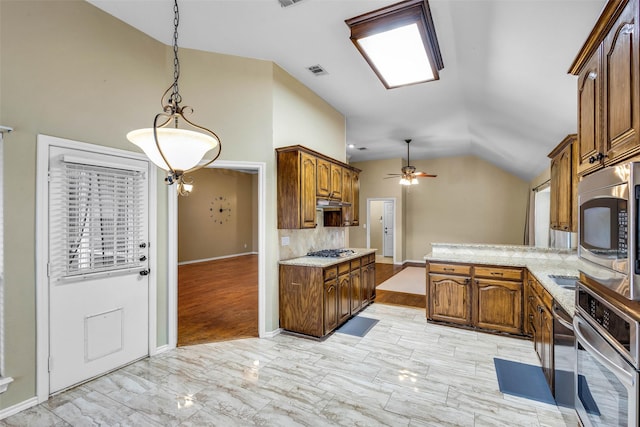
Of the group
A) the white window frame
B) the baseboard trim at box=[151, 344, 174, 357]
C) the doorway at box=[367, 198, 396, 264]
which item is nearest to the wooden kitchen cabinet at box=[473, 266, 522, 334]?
the baseboard trim at box=[151, 344, 174, 357]

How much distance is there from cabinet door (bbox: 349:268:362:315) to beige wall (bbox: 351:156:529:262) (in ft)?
15.6

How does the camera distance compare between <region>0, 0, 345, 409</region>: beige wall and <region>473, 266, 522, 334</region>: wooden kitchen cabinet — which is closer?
<region>0, 0, 345, 409</region>: beige wall

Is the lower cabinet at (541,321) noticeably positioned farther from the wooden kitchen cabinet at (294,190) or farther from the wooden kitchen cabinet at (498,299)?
the wooden kitchen cabinet at (294,190)

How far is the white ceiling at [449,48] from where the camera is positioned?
7.57 feet

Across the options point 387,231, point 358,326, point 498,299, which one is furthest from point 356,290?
point 387,231

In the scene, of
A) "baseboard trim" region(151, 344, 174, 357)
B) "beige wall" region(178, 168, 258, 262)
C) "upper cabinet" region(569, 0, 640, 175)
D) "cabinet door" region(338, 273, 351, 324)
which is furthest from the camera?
"beige wall" region(178, 168, 258, 262)

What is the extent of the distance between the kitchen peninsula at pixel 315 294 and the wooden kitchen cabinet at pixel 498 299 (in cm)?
161

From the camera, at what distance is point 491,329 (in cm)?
376

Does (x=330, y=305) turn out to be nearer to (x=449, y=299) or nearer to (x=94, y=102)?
(x=449, y=299)

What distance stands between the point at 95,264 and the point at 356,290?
311 centimetres

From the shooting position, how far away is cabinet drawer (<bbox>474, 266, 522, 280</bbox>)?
3623 mm

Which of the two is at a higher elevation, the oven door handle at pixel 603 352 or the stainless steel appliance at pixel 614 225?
the stainless steel appliance at pixel 614 225

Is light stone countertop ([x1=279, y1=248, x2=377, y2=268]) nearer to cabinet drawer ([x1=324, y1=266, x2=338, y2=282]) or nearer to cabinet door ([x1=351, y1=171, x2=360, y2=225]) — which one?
cabinet drawer ([x1=324, y1=266, x2=338, y2=282])

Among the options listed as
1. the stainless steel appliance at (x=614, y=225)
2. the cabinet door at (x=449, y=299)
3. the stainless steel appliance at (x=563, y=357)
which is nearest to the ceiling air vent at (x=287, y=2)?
the stainless steel appliance at (x=614, y=225)
